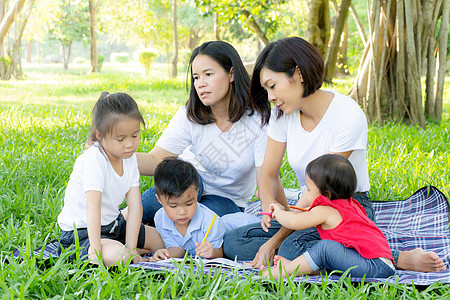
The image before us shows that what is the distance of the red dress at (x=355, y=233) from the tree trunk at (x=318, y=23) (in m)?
8.92

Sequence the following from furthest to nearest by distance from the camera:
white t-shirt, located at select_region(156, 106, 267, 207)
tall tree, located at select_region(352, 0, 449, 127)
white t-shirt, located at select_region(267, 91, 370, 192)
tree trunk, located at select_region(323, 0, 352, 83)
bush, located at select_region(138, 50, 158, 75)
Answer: bush, located at select_region(138, 50, 158, 75) → tree trunk, located at select_region(323, 0, 352, 83) → tall tree, located at select_region(352, 0, 449, 127) → white t-shirt, located at select_region(156, 106, 267, 207) → white t-shirt, located at select_region(267, 91, 370, 192)

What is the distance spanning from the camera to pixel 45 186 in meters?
3.55

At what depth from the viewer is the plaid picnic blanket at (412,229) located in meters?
2.34

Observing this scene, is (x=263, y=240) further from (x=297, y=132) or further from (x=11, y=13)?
(x=11, y=13)

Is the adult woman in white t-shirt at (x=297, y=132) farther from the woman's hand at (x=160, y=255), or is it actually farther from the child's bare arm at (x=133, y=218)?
the child's bare arm at (x=133, y=218)

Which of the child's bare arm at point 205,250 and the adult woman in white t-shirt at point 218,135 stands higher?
the adult woman in white t-shirt at point 218,135

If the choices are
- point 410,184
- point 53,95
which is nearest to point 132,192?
point 410,184

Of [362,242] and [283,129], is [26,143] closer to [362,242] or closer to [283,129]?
[283,129]

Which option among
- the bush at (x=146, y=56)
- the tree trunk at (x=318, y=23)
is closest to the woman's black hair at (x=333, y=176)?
the tree trunk at (x=318, y=23)

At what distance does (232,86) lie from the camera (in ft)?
9.96

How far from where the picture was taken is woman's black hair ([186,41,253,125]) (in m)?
2.93

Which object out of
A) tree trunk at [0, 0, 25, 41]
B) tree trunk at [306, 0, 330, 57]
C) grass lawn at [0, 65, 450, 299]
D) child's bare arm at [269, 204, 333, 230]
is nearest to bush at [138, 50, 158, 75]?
tree trunk at [0, 0, 25, 41]

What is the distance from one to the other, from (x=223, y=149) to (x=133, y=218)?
77 cm

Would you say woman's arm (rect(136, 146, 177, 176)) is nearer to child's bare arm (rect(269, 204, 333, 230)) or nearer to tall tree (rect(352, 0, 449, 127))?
child's bare arm (rect(269, 204, 333, 230))
